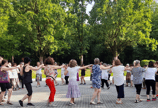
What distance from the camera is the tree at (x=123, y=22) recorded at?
116 ft

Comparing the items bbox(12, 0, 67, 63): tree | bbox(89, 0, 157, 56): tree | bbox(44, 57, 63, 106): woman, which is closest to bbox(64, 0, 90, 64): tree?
bbox(89, 0, 157, 56): tree

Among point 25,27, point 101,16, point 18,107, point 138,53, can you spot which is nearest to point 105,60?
point 138,53

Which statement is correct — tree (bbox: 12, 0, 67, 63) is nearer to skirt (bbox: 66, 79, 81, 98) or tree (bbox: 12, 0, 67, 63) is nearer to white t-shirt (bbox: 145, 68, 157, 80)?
white t-shirt (bbox: 145, 68, 157, 80)

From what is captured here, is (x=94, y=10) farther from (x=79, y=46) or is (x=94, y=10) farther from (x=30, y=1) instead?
(x=30, y=1)

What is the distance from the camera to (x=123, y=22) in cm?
3584

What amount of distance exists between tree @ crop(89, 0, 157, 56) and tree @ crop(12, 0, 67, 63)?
713cm

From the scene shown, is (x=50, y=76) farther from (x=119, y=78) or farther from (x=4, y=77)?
(x=119, y=78)

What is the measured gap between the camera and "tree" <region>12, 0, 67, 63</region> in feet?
Result: 111

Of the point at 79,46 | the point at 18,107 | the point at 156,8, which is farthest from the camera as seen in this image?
the point at 156,8

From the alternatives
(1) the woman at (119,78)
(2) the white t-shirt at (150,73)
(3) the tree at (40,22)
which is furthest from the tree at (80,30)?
(1) the woman at (119,78)

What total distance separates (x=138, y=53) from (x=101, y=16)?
1474 centimetres

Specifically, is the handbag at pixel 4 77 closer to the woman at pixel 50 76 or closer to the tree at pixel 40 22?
the woman at pixel 50 76

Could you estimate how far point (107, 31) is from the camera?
37.2 meters

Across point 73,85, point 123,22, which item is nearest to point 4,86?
point 73,85
